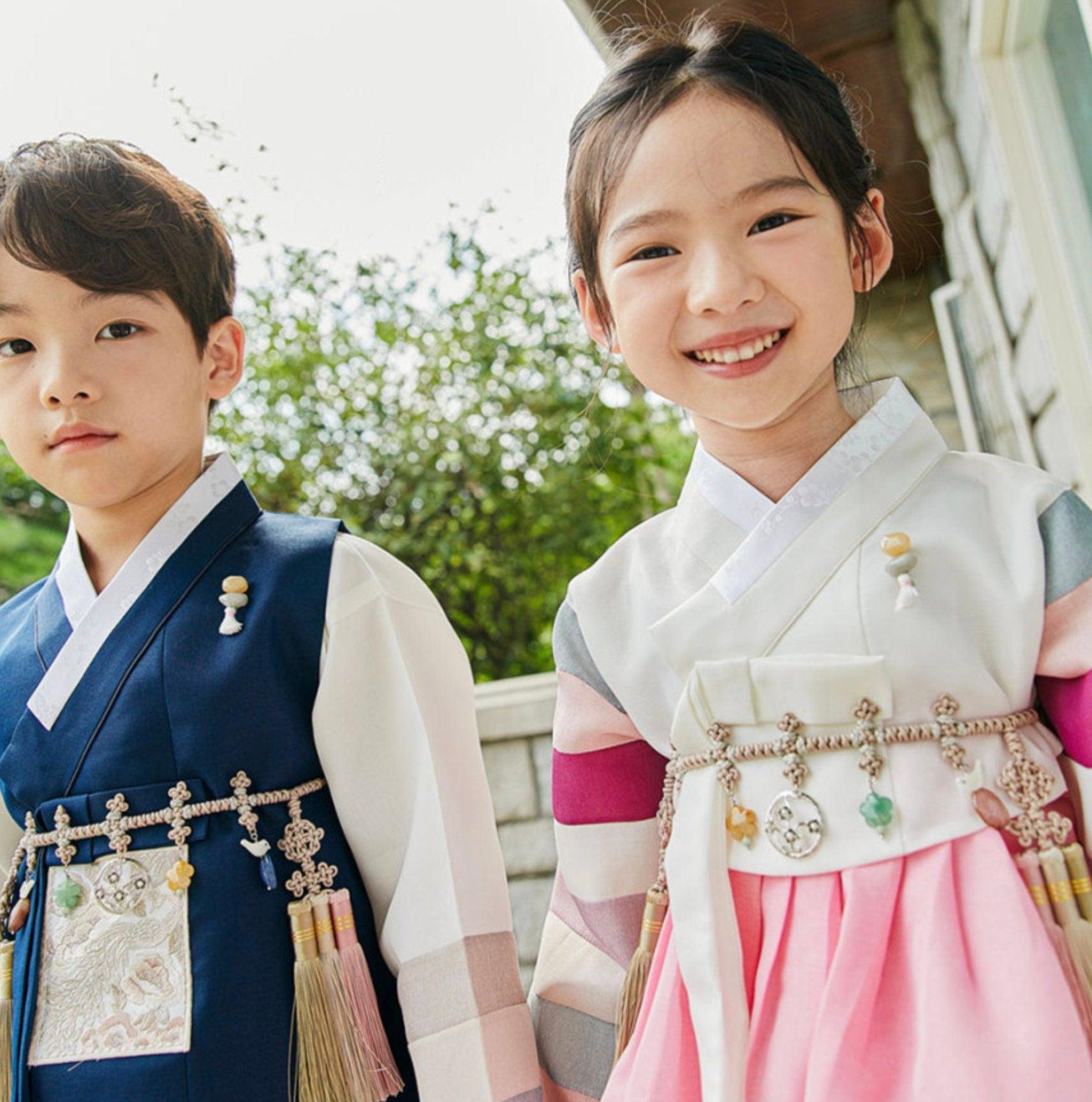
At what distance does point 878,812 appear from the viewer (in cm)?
103

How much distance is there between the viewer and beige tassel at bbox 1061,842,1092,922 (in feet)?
3.32

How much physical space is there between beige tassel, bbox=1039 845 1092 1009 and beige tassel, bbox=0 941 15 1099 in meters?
1.01

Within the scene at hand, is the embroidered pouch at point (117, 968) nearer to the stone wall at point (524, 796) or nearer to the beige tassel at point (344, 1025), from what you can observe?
the beige tassel at point (344, 1025)

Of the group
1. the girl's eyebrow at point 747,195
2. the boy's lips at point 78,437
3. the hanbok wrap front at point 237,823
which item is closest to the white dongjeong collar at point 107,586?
the hanbok wrap front at point 237,823

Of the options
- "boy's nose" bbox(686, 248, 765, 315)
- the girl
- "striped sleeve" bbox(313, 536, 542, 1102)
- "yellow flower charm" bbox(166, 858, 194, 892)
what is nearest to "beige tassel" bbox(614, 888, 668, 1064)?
the girl

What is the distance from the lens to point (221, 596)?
4.39 ft

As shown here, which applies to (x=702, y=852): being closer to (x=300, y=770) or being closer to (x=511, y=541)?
(x=300, y=770)

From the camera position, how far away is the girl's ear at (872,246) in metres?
1.25

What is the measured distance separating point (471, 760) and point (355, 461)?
2.66 m

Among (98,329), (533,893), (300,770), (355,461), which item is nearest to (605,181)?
(98,329)

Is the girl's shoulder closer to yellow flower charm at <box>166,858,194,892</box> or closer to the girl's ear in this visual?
the girl's ear

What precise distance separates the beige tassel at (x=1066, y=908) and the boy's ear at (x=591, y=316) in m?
0.64

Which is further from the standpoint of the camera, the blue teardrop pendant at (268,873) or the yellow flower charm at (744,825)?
the blue teardrop pendant at (268,873)

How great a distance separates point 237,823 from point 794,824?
56cm
